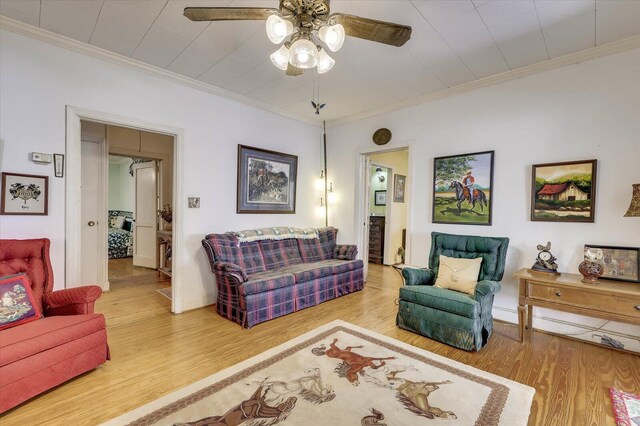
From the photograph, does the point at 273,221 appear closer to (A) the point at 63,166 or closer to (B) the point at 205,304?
(B) the point at 205,304

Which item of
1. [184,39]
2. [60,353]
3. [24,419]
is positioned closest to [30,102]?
[184,39]

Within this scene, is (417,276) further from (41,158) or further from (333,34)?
(41,158)

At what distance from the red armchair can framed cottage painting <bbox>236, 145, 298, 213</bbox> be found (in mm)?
2054

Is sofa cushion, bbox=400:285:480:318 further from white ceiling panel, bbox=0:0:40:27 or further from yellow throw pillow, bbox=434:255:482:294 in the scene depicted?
→ white ceiling panel, bbox=0:0:40:27

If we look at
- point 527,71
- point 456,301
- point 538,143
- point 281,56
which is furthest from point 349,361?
point 527,71

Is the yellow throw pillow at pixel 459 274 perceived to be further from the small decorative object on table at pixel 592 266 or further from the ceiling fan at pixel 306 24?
the ceiling fan at pixel 306 24

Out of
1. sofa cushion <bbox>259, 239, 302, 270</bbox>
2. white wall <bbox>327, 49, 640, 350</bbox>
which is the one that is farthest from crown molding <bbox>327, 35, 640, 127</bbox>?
sofa cushion <bbox>259, 239, 302, 270</bbox>

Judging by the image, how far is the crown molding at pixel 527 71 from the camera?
256cm

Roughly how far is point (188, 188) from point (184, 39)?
158cm

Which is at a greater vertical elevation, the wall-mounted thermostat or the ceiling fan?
the ceiling fan

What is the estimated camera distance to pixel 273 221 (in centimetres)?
444

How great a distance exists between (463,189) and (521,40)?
1.59 metres

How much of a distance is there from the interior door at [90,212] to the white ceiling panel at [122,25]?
2.01 meters

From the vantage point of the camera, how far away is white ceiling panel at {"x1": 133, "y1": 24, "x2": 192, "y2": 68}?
8.22 ft
